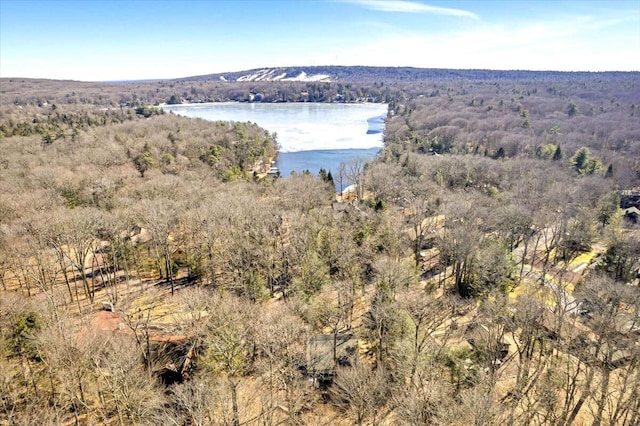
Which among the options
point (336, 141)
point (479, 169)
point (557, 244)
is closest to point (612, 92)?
point (336, 141)

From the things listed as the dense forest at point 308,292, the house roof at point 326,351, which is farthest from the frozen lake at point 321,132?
the house roof at point 326,351

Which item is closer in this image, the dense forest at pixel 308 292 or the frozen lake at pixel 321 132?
the dense forest at pixel 308 292

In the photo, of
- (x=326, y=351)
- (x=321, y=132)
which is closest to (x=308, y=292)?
(x=326, y=351)

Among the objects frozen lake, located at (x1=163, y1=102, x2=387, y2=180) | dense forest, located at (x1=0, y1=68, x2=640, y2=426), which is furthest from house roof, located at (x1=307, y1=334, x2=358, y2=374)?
frozen lake, located at (x1=163, y1=102, x2=387, y2=180)

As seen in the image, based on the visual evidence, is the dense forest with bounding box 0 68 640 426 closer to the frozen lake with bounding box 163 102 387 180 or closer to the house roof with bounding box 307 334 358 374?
the house roof with bounding box 307 334 358 374

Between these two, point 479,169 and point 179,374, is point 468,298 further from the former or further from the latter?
point 479,169

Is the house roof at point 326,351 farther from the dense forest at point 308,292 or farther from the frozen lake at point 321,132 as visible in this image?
the frozen lake at point 321,132
